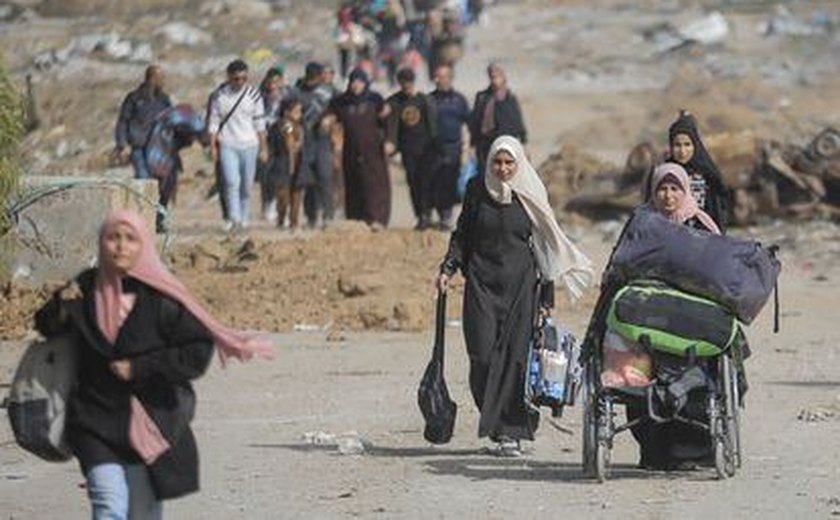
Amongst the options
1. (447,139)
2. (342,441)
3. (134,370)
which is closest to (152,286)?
(134,370)

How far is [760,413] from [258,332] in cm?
529

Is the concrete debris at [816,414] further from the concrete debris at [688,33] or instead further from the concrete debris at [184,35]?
the concrete debris at [184,35]

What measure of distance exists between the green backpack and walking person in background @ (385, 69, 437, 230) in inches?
493

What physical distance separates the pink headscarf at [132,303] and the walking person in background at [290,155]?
15.4m

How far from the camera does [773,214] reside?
24.5 meters

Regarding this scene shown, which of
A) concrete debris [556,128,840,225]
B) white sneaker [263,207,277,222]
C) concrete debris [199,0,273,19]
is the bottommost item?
white sneaker [263,207,277,222]

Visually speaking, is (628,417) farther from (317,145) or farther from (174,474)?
(317,145)

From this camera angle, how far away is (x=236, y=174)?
75.5 feet

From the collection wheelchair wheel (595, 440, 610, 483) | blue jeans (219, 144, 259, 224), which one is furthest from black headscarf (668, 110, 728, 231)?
blue jeans (219, 144, 259, 224)

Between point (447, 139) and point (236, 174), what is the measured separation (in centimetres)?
212

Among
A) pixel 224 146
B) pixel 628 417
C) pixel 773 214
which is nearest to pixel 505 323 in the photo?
pixel 628 417

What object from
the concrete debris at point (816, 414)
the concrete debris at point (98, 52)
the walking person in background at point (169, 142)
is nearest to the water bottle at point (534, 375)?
the concrete debris at point (816, 414)

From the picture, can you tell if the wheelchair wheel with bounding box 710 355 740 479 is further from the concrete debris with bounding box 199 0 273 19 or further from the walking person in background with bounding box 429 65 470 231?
the concrete debris with bounding box 199 0 273 19

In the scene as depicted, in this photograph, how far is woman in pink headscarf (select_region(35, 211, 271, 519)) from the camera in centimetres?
831
